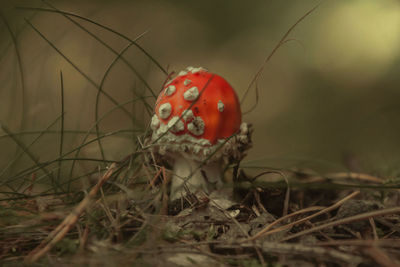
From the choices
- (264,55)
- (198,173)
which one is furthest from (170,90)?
(264,55)

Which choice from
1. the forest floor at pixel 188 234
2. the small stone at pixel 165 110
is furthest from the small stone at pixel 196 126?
the forest floor at pixel 188 234

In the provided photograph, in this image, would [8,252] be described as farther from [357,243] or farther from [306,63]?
[306,63]

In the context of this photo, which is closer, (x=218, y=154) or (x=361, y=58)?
(x=218, y=154)

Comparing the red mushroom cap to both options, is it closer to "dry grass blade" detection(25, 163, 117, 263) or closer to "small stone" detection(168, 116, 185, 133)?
"small stone" detection(168, 116, 185, 133)

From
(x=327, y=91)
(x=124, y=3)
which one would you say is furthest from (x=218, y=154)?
(x=124, y=3)

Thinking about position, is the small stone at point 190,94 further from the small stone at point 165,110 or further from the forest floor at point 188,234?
the forest floor at point 188,234

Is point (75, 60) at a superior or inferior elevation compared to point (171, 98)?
superior

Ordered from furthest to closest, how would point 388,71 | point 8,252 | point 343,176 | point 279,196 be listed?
point 388,71, point 343,176, point 279,196, point 8,252

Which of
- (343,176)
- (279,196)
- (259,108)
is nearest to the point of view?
(279,196)

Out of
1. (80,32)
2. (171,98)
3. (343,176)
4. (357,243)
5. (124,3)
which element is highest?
(124,3)
